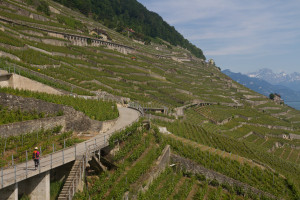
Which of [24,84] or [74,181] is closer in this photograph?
[74,181]

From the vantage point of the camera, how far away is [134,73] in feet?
228

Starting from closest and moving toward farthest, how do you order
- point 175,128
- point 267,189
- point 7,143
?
point 7,143 < point 267,189 < point 175,128

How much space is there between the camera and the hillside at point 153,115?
74.1 feet

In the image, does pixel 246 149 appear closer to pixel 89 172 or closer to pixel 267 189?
pixel 267 189

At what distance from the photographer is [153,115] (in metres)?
43.8

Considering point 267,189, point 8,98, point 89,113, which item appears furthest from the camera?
point 89,113

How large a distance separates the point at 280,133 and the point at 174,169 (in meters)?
52.9

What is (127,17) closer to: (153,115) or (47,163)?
(153,115)

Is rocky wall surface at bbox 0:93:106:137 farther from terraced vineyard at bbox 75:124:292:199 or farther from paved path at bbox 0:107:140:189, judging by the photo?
terraced vineyard at bbox 75:124:292:199

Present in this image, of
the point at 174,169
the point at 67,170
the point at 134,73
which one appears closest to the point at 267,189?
the point at 174,169

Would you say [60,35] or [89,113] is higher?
[60,35]

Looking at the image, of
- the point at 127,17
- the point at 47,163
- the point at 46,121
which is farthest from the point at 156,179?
the point at 127,17

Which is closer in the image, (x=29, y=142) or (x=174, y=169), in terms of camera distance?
(x=29, y=142)

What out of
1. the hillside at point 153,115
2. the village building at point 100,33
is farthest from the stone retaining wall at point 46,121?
the village building at point 100,33
